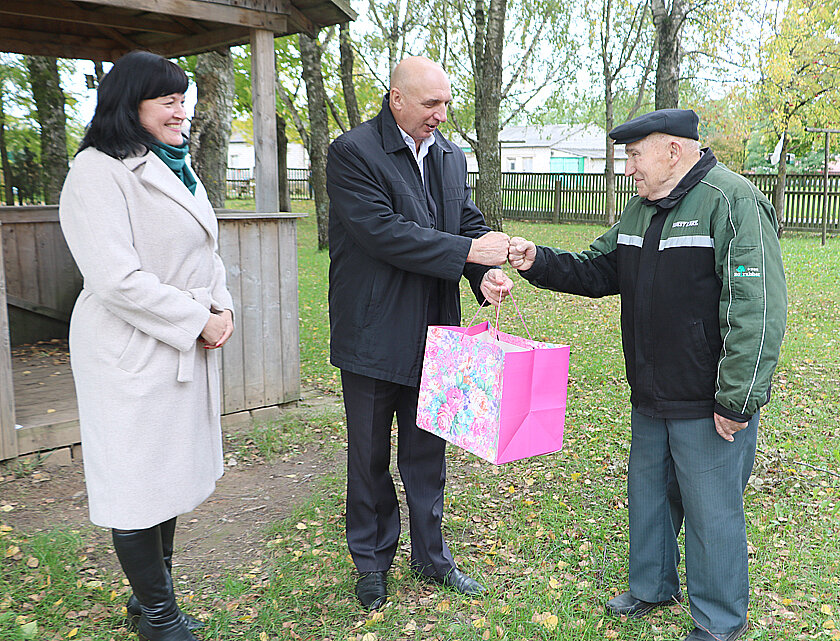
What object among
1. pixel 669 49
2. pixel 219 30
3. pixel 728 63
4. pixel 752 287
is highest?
pixel 728 63

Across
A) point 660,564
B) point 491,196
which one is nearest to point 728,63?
point 491,196

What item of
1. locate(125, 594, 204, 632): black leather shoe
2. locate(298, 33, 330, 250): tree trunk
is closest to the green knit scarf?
locate(125, 594, 204, 632): black leather shoe

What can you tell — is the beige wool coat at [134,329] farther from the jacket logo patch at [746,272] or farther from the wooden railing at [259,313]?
the wooden railing at [259,313]

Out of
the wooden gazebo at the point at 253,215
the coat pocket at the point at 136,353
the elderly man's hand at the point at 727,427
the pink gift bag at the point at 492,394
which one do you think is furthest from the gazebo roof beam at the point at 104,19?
the elderly man's hand at the point at 727,427

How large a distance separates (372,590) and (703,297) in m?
1.79

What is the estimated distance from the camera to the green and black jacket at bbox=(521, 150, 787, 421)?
2.55m

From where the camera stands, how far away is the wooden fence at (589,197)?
62.4 ft

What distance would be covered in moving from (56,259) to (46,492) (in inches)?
146

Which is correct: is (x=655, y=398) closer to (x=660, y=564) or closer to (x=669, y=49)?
(x=660, y=564)

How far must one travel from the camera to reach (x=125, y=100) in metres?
2.48

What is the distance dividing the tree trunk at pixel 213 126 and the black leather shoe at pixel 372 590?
21.8ft

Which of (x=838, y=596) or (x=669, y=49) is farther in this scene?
(x=669, y=49)

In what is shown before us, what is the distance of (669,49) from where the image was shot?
30.7 ft

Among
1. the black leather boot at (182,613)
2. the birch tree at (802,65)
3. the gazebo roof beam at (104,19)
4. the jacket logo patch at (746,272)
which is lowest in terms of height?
the black leather boot at (182,613)
